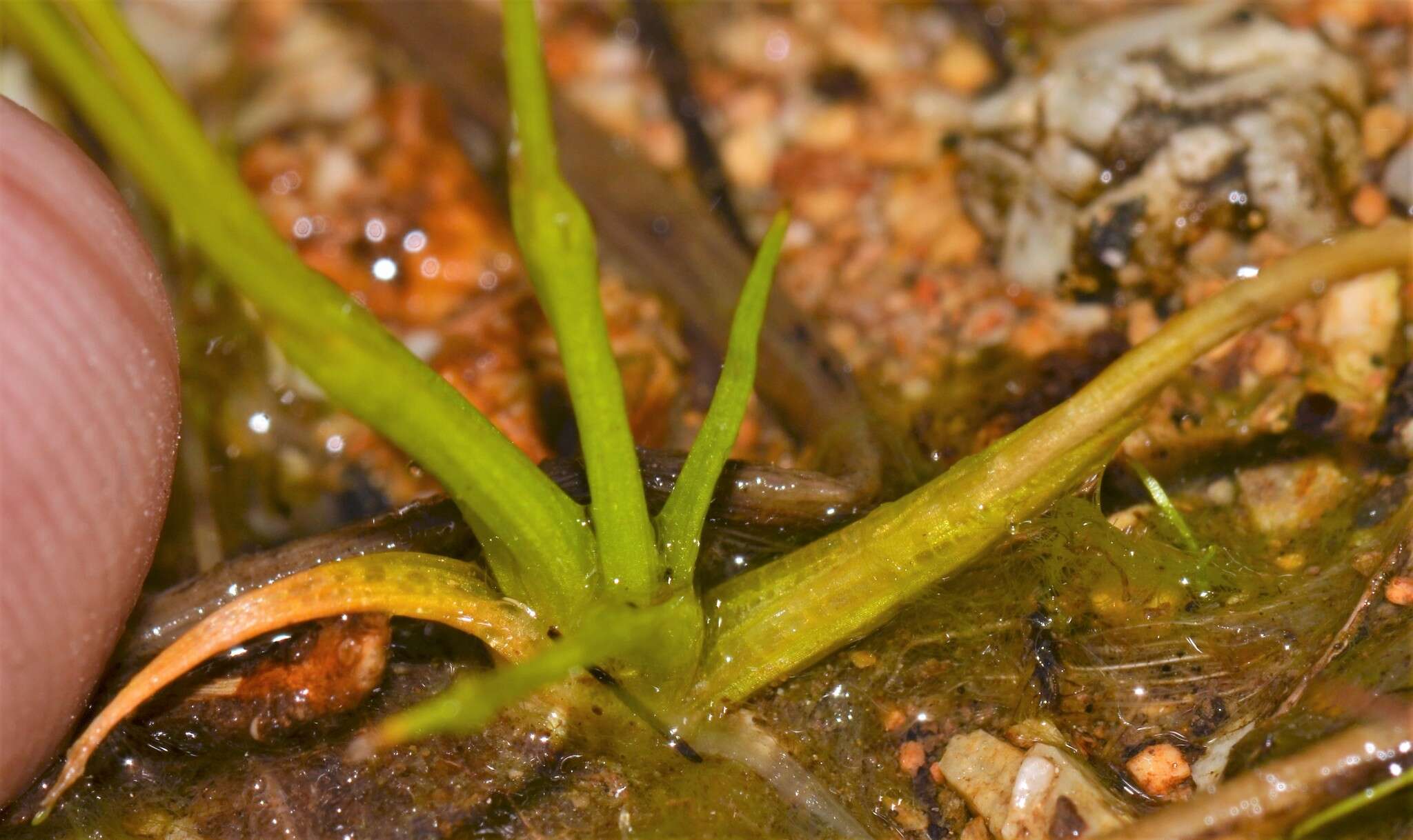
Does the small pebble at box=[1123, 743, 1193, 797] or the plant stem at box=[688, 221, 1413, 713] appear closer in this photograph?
the plant stem at box=[688, 221, 1413, 713]

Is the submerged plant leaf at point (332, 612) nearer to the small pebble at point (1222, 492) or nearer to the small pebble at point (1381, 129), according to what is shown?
the small pebble at point (1222, 492)

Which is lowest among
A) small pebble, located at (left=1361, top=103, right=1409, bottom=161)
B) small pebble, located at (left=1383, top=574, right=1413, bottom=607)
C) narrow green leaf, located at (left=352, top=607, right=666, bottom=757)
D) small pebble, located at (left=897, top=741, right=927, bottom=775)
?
small pebble, located at (left=1383, top=574, right=1413, bottom=607)

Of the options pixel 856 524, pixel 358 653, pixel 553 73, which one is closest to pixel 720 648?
pixel 856 524

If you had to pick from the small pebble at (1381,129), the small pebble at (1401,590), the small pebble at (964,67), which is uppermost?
the small pebble at (964,67)

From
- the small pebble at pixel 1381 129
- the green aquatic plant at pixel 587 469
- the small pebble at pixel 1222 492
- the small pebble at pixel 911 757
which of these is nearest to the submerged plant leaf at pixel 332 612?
the green aquatic plant at pixel 587 469

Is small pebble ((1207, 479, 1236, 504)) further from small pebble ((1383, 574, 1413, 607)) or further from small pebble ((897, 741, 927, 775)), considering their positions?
small pebble ((897, 741, 927, 775))

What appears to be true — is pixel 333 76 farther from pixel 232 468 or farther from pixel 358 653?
pixel 358 653

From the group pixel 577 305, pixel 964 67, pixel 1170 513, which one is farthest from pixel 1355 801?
pixel 964 67

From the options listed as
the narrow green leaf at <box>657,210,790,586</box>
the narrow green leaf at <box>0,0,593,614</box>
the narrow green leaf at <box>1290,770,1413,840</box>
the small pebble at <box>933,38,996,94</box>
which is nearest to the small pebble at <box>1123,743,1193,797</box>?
the narrow green leaf at <box>1290,770,1413,840</box>
